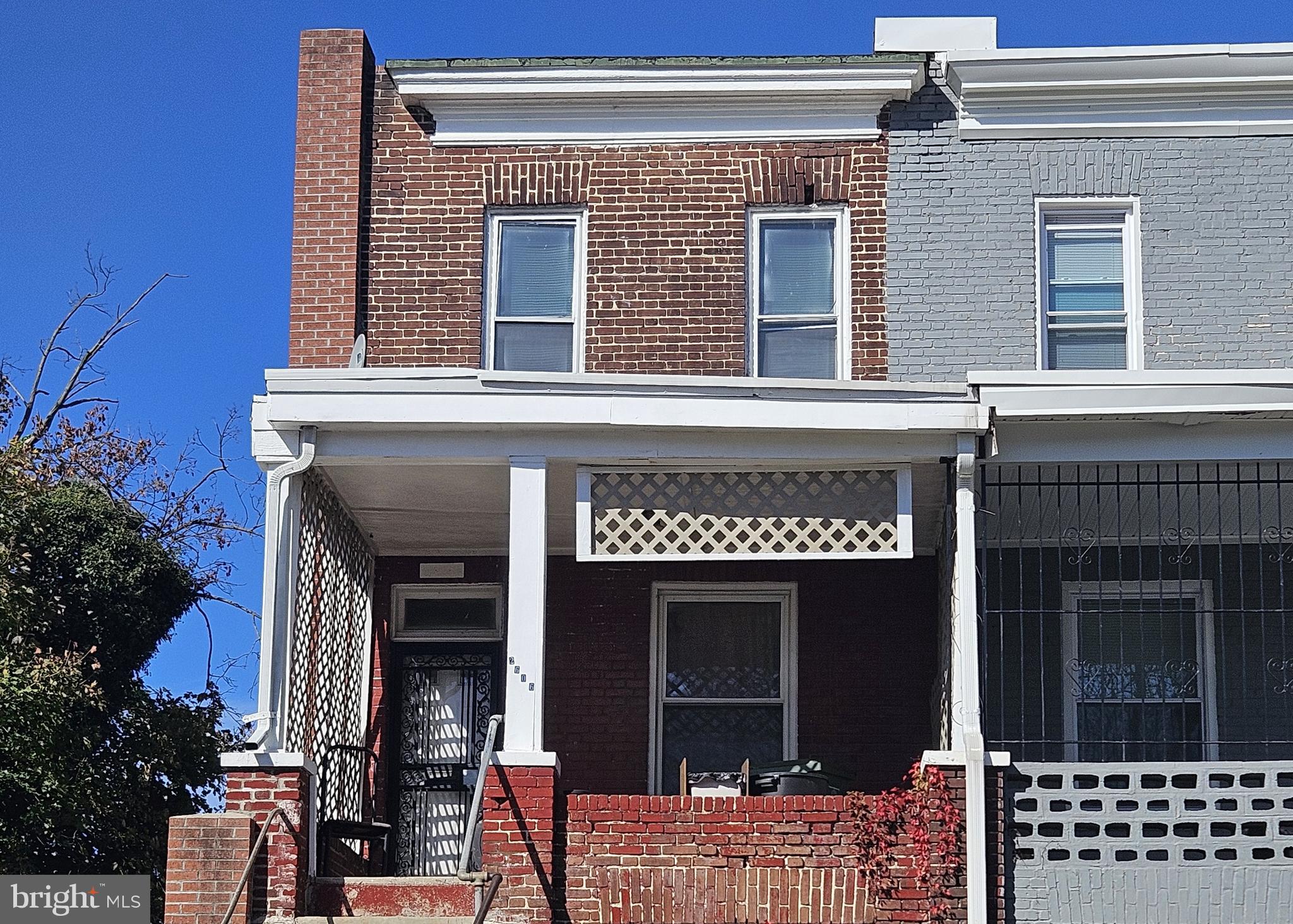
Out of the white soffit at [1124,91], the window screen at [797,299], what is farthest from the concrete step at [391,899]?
the white soffit at [1124,91]

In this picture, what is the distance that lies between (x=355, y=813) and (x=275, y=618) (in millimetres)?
2697

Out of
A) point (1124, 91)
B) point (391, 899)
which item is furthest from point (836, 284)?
point (391, 899)

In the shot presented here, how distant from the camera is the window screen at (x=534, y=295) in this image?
14.2 m

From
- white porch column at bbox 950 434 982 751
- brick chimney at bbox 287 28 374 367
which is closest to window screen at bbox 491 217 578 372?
brick chimney at bbox 287 28 374 367

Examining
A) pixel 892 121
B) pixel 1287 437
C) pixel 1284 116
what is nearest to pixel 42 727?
pixel 892 121

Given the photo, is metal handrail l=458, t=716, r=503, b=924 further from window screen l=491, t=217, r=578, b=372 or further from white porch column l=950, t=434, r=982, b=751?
window screen l=491, t=217, r=578, b=372

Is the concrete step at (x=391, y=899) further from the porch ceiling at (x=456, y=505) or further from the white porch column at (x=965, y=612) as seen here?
the white porch column at (x=965, y=612)

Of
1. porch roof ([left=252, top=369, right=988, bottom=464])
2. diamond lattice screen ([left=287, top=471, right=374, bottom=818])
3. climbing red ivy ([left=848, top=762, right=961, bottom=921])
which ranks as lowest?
climbing red ivy ([left=848, top=762, right=961, bottom=921])

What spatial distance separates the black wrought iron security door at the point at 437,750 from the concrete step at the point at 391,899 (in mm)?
2915

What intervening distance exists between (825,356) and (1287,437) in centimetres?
343

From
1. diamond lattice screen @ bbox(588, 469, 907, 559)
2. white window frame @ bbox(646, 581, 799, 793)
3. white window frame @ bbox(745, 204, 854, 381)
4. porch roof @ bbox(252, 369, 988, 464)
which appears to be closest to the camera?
porch roof @ bbox(252, 369, 988, 464)

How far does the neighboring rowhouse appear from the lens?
12.9m

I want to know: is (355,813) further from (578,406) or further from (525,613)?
(578,406)

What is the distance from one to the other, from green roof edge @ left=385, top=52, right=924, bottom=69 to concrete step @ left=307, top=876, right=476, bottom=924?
245 inches
